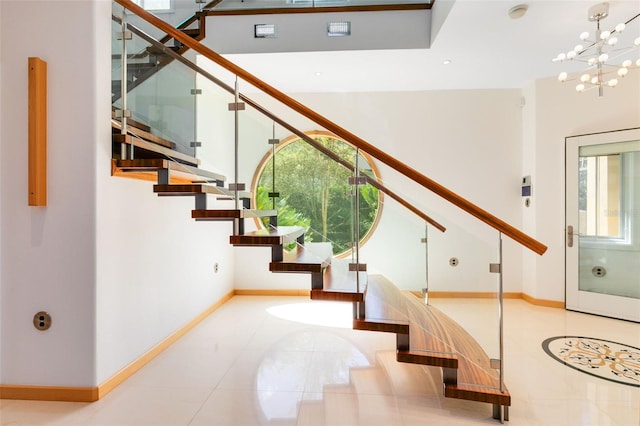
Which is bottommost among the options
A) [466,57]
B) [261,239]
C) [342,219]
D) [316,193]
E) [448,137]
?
[261,239]

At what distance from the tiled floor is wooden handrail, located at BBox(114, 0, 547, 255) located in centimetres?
55

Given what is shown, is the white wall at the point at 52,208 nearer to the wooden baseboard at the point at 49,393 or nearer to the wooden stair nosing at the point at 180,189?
the wooden baseboard at the point at 49,393

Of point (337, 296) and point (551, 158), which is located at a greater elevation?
point (551, 158)

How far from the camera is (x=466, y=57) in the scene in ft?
13.0

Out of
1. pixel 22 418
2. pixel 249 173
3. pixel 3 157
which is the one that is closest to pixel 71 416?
pixel 22 418

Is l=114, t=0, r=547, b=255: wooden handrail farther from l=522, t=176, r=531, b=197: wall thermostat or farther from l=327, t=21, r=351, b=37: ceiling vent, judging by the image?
l=522, t=176, r=531, b=197: wall thermostat

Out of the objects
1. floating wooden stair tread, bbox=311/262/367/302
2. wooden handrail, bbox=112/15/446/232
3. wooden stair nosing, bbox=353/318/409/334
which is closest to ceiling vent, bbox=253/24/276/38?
wooden handrail, bbox=112/15/446/232

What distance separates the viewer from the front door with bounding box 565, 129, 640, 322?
4.08 meters

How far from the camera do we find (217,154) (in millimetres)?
2986

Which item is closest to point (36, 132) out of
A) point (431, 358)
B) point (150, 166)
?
point (150, 166)

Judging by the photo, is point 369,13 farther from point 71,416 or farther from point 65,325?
point 71,416

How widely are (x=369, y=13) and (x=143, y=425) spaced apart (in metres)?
4.37

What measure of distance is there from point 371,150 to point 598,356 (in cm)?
298

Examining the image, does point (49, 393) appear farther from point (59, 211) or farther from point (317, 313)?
point (317, 313)
